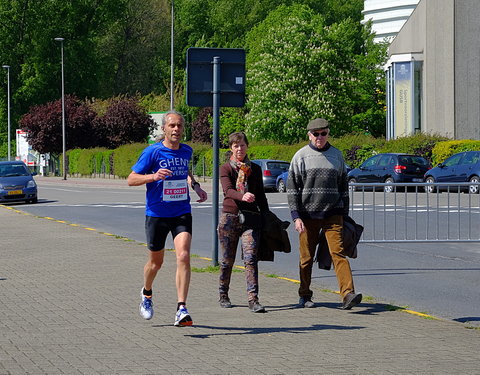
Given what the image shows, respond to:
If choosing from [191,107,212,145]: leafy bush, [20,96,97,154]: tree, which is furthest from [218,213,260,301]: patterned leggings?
[191,107,212,145]: leafy bush

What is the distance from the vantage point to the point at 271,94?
194 feet

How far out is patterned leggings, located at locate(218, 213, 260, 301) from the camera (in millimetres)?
9695

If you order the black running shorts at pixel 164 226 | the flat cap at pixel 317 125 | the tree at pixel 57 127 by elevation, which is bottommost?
the black running shorts at pixel 164 226

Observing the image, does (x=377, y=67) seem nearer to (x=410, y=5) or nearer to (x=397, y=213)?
(x=410, y=5)

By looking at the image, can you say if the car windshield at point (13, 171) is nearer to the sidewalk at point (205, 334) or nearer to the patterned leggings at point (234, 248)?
the sidewalk at point (205, 334)

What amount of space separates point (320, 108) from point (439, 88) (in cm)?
918

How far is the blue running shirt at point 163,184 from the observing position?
875 centimetres

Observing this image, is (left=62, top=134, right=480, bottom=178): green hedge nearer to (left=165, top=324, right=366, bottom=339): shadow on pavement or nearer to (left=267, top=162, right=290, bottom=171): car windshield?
(left=267, top=162, right=290, bottom=171): car windshield

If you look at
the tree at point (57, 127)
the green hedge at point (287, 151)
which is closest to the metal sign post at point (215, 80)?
the green hedge at point (287, 151)

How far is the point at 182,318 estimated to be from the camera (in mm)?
8531

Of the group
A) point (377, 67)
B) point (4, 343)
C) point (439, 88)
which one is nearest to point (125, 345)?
point (4, 343)

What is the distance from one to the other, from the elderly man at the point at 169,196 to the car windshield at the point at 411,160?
98.5ft

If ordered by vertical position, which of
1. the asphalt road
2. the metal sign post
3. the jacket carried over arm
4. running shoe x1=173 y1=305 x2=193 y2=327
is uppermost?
the metal sign post

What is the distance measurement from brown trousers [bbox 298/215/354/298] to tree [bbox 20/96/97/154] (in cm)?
6488
